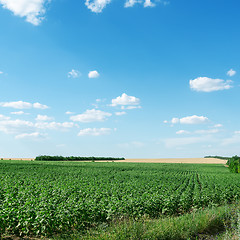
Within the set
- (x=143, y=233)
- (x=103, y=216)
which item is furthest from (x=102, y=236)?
(x=103, y=216)

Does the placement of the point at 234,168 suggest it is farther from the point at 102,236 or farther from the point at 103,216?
the point at 102,236

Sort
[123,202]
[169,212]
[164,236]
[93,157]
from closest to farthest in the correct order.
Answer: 1. [164,236]
2. [123,202]
3. [169,212]
4. [93,157]

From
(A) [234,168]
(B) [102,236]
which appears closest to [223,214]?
(B) [102,236]

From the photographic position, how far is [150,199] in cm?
1408

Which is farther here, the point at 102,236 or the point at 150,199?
the point at 150,199

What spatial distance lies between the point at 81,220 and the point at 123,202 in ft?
9.72

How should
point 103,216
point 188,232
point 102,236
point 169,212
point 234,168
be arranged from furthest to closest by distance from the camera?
point 234,168 < point 169,212 < point 103,216 < point 188,232 < point 102,236

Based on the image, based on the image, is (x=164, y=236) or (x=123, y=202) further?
(x=123, y=202)

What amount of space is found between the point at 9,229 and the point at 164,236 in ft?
22.2

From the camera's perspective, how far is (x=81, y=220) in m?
11.1

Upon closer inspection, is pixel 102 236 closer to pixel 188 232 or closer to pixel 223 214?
pixel 188 232

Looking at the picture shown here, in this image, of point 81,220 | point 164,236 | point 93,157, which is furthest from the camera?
point 93,157

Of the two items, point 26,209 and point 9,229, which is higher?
point 26,209

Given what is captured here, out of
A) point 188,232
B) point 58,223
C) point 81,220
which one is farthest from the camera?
point 81,220
